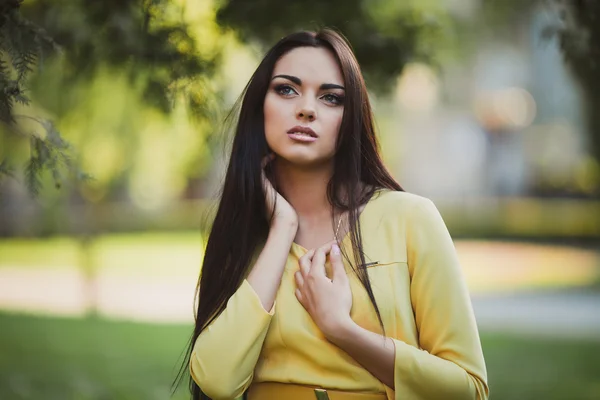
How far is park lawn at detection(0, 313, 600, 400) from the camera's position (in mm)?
6336

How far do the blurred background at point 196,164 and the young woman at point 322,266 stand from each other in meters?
0.36

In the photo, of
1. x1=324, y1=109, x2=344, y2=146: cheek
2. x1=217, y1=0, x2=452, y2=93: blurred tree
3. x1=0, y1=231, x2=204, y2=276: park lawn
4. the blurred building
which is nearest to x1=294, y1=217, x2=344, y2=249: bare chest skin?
x1=324, y1=109, x2=344, y2=146: cheek

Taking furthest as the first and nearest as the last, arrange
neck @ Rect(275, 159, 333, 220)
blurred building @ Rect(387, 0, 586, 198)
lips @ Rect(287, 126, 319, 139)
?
blurred building @ Rect(387, 0, 586, 198)
neck @ Rect(275, 159, 333, 220)
lips @ Rect(287, 126, 319, 139)

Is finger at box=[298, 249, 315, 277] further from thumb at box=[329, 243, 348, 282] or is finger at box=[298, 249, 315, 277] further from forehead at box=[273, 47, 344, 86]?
forehead at box=[273, 47, 344, 86]

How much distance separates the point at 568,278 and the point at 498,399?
808cm

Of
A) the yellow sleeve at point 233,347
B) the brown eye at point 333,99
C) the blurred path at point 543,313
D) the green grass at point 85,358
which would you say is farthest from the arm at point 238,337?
the blurred path at point 543,313

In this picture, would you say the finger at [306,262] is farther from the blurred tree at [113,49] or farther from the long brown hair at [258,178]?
the blurred tree at [113,49]

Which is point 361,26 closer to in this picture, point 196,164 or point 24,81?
point 24,81

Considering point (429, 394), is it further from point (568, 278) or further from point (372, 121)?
point (568, 278)

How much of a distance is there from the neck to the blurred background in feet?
1.30

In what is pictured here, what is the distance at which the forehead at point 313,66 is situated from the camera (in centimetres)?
249

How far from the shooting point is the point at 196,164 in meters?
13.7

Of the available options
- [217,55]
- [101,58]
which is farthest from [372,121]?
[101,58]

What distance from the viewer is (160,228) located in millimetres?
25375
